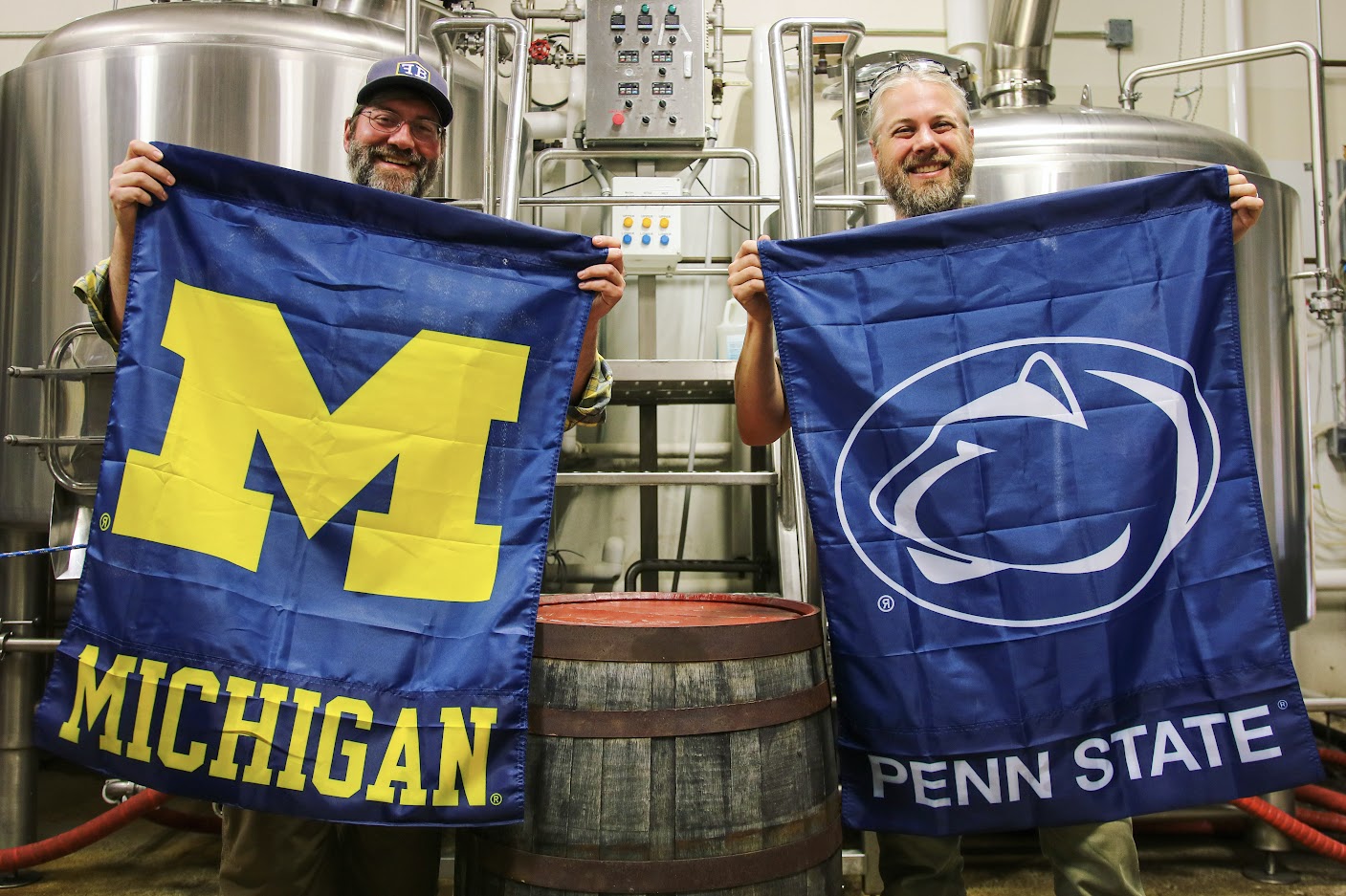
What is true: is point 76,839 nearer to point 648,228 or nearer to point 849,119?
point 648,228

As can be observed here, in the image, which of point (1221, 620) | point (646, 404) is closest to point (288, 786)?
point (1221, 620)

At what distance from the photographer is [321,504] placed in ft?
5.21

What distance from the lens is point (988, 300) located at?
1.71 m

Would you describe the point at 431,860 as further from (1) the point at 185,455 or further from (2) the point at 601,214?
(2) the point at 601,214

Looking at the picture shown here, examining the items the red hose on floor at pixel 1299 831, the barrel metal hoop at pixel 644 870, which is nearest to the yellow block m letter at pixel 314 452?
the barrel metal hoop at pixel 644 870

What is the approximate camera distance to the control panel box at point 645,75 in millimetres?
3557

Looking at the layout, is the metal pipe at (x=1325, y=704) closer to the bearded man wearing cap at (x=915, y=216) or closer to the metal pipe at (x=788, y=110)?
the bearded man wearing cap at (x=915, y=216)

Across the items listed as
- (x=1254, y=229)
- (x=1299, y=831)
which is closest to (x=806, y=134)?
(x=1254, y=229)

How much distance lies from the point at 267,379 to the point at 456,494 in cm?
37

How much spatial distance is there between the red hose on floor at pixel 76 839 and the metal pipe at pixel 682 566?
69.2 inches

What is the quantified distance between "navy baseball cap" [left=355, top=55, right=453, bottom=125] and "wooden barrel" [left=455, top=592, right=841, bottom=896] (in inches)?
48.8

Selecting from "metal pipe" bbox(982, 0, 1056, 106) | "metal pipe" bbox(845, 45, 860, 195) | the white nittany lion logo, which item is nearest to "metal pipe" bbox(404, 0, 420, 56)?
"metal pipe" bbox(845, 45, 860, 195)

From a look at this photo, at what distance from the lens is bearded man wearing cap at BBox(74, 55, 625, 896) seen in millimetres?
1635

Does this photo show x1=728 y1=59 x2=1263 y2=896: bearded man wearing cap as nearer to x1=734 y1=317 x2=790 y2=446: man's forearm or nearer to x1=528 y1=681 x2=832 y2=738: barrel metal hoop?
x1=734 y1=317 x2=790 y2=446: man's forearm
